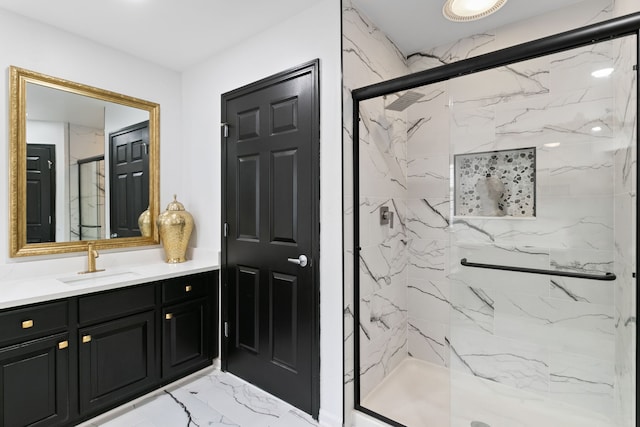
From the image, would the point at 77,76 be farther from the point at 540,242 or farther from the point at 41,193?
the point at 540,242

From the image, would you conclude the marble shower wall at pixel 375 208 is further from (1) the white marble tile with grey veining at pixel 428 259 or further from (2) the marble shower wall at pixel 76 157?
(2) the marble shower wall at pixel 76 157

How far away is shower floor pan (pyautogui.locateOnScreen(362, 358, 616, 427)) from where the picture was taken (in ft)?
5.85

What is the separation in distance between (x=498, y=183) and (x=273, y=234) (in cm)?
151

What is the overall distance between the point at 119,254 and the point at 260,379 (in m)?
1.50

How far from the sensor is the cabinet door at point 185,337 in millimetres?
2260

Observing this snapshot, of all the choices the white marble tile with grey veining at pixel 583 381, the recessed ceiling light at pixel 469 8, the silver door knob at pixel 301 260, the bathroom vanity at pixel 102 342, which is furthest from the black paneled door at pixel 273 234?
the white marble tile with grey veining at pixel 583 381

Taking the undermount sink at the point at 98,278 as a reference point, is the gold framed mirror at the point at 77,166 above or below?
above

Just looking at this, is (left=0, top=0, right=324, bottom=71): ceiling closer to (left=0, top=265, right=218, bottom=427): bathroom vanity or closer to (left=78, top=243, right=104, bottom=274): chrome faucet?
(left=78, top=243, right=104, bottom=274): chrome faucet

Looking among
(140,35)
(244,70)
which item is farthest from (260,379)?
(140,35)

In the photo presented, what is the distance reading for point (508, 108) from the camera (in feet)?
6.72

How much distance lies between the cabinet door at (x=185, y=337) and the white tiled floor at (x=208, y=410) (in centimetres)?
16

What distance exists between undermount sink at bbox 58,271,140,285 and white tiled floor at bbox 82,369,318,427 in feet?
2.70

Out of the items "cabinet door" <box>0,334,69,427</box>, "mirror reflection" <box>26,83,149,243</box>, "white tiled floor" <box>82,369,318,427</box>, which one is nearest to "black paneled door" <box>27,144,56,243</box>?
"mirror reflection" <box>26,83,149,243</box>

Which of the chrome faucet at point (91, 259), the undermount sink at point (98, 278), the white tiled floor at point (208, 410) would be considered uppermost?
the chrome faucet at point (91, 259)
